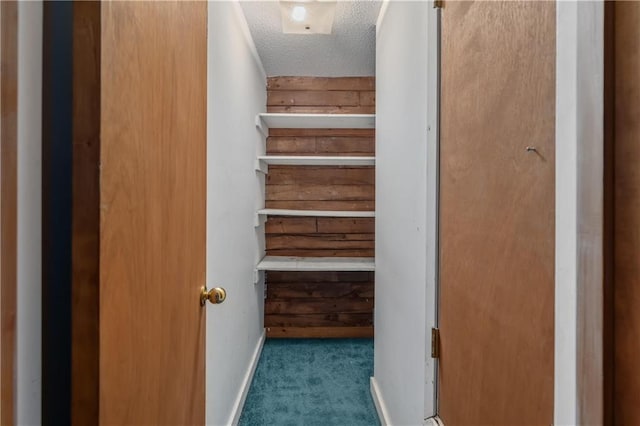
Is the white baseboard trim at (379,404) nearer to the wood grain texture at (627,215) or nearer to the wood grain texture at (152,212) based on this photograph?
the wood grain texture at (152,212)

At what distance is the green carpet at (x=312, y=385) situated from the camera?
190 centimetres

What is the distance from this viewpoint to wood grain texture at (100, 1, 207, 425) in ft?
1.86

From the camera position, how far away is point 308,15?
73.9 inches

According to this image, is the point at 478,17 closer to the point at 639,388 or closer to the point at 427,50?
the point at 427,50

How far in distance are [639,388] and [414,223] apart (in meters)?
0.84

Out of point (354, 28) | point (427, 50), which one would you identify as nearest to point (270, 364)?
point (427, 50)

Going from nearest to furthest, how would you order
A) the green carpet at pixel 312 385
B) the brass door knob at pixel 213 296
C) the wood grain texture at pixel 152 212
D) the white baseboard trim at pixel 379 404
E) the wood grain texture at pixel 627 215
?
the wood grain texture at pixel 627 215 < the wood grain texture at pixel 152 212 < the brass door knob at pixel 213 296 < the white baseboard trim at pixel 379 404 < the green carpet at pixel 312 385

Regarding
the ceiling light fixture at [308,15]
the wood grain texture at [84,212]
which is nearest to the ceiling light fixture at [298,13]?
the ceiling light fixture at [308,15]

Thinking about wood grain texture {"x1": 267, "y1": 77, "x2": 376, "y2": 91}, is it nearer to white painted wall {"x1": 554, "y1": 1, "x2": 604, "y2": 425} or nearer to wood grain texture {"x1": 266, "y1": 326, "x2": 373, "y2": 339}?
wood grain texture {"x1": 266, "y1": 326, "x2": 373, "y2": 339}

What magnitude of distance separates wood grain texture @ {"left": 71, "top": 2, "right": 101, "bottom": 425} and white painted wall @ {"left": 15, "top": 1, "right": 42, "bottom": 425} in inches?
2.4

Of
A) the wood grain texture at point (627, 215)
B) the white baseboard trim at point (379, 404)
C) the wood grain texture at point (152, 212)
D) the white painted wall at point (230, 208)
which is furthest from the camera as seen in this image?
the white baseboard trim at point (379, 404)

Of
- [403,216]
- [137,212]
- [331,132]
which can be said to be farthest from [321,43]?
[137,212]

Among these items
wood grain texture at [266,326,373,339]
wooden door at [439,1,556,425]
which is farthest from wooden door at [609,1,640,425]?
wood grain texture at [266,326,373,339]

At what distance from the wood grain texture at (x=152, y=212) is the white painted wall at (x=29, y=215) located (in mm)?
97
